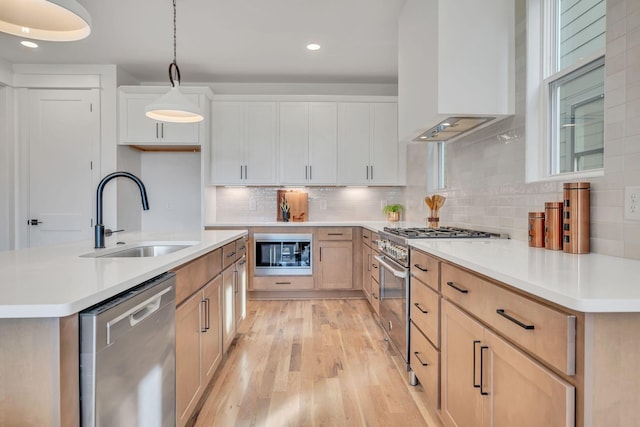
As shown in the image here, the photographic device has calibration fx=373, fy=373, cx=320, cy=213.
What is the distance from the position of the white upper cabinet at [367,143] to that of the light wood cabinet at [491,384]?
309 cm

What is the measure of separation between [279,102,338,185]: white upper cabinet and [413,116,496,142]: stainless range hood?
1.73 m

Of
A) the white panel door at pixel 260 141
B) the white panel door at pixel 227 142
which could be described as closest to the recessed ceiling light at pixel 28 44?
the white panel door at pixel 227 142

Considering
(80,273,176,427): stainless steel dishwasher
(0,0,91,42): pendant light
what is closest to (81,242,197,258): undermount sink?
(80,273,176,427): stainless steel dishwasher

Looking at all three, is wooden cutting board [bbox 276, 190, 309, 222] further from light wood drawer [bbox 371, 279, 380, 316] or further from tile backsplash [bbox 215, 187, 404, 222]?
light wood drawer [bbox 371, 279, 380, 316]

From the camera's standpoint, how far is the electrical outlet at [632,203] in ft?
4.59

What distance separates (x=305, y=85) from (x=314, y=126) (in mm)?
651

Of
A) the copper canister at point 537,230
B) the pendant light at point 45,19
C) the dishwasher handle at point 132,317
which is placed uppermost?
the pendant light at point 45,19

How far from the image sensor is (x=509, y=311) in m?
1.14

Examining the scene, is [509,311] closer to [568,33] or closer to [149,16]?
[568,33]

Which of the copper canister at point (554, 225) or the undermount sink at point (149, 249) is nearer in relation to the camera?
the copper canister at point (554, 225)

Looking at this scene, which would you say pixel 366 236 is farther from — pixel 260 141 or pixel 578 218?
pixel 578 218

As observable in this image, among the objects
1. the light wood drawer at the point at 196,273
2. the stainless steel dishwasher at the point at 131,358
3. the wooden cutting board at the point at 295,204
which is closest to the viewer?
the stainless steel dishwasher at the point at 131,358

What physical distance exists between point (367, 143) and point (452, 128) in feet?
6.68

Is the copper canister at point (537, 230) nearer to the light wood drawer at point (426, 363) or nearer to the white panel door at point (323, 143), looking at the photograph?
the light wood drawer at point (426, 363)
